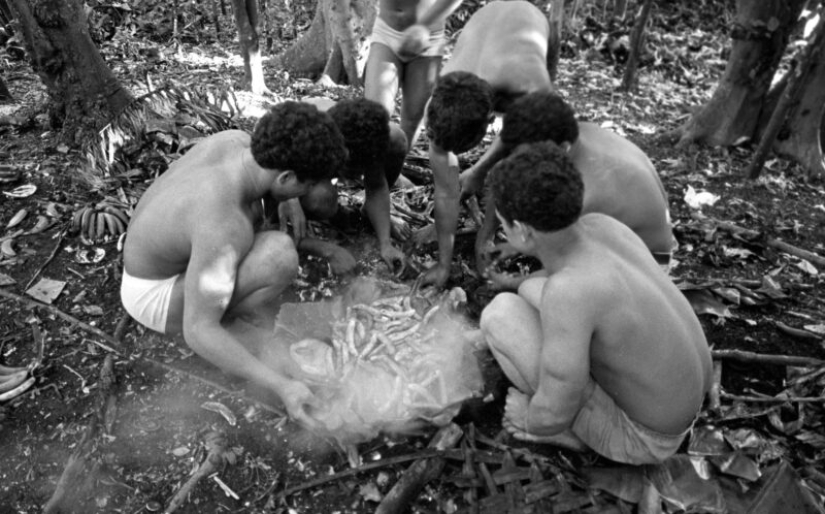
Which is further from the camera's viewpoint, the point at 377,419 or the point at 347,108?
the point at 347,108

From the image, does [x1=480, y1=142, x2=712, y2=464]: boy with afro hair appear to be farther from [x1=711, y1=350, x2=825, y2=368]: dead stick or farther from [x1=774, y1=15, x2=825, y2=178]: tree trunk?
[x1=774, y1=15, x2=825, y2=178]: tree trunk

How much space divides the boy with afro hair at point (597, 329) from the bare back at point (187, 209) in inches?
51.8

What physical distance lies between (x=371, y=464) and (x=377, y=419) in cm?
24

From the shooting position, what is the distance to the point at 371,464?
8.75ft

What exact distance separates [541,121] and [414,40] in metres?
1.77

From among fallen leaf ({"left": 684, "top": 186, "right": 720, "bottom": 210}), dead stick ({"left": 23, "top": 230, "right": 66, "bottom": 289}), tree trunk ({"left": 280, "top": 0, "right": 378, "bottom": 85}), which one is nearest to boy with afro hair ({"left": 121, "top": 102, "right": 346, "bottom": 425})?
dead stick ({"left": 23, "top": 230, "right": 66, "bottom": 289})

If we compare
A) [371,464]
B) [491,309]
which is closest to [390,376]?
[371,464]

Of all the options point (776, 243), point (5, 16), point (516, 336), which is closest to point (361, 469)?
point (516, 336)

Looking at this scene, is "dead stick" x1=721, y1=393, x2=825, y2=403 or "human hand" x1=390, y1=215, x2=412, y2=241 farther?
"human hand" x1=390, y1=215, x2=412, y2=241

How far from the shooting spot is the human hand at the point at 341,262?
390 centimetres

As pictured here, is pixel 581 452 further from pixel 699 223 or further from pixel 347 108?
pixel 699 223

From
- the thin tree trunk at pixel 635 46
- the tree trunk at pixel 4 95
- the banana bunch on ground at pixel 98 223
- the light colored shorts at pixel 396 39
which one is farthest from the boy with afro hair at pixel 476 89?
the tree trunk at pixel 4 95

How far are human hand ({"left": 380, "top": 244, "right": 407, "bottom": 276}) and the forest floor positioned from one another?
115mm

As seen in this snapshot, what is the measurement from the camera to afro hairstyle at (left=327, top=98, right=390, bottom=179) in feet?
11.1
